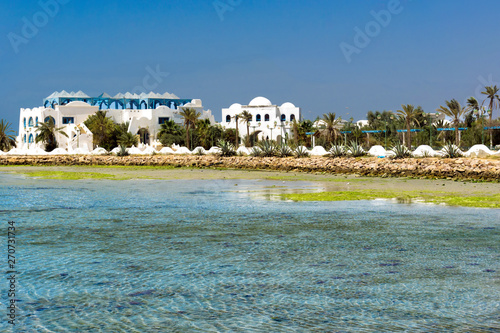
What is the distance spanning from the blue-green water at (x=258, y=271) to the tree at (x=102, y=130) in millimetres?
84016

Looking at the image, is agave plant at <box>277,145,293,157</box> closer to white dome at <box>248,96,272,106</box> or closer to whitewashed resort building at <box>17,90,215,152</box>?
whitewashed resort building at <box>17,90,215,152</box>

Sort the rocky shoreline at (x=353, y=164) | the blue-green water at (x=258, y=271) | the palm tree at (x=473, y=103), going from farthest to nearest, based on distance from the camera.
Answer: the palm tree at (x=473, y=103), the rocky shoreline at (x=353, y=164), the blue-green water at (x=258, y=271)

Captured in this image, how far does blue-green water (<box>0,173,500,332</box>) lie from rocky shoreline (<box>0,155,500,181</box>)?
1282 centimetres

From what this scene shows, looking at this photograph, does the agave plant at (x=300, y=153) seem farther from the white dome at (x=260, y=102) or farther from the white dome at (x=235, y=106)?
the white dome at (x=260, y=102)

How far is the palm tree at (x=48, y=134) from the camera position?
89125 mm

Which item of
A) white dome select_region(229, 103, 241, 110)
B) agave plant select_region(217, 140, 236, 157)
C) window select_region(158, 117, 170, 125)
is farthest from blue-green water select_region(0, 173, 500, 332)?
white dome select_region(229, 103, 241, 110)

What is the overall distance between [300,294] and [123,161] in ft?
147

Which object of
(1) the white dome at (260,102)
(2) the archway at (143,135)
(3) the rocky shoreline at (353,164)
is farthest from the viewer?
(1) the white dome at (260,102)

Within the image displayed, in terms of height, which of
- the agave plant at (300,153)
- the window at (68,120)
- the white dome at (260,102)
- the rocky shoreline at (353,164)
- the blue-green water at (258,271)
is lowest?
the blue-green water at (258,271)

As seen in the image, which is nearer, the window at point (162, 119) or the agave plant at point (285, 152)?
the agave plant at point (285, 152)

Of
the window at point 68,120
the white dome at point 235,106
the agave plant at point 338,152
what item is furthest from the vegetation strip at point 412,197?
the white dome at point 235,106

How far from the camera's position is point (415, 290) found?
650cm

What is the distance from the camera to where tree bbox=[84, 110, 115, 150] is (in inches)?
3762

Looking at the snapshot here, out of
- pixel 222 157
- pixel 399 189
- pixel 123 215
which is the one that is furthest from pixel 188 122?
pixel 123 215
